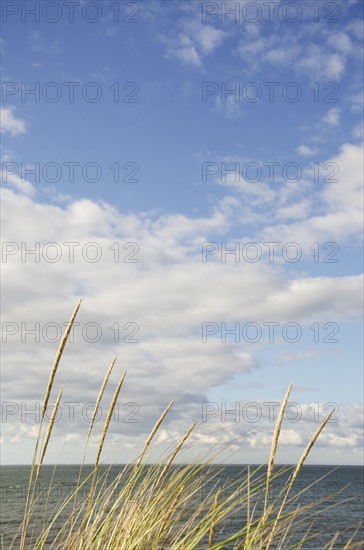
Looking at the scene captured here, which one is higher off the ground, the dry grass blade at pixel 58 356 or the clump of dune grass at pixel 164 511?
the dry grass blade at pixel 58 356

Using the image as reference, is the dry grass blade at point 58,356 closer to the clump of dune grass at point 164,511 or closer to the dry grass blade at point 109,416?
the clump of dune grass at point 164,511

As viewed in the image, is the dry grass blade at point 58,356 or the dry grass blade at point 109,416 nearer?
the dry grass blade at point 58,356

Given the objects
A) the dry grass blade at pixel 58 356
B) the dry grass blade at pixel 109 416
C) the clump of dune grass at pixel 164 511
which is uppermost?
the dry grass blade at pixel 58 356

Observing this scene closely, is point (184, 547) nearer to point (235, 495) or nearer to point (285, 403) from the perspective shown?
point (235, 495)

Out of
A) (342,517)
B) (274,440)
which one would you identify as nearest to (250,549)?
(274,440)

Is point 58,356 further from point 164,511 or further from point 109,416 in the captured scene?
point 164,511

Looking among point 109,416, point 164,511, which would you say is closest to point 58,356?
point 109,416

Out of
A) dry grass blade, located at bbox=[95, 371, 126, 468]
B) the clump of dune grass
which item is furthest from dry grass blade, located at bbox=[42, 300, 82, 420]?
dry grass blade, located at bbox=[95, 371, 126, 468]

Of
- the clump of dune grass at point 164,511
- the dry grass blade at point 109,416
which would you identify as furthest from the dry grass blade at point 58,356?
the dry grass blade at point 109,416

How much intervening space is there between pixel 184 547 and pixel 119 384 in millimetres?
1039

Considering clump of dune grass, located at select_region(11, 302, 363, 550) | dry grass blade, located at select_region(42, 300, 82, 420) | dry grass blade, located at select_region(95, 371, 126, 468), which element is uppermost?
dry grass blade, located at select_region(42, 300, 82, 420)

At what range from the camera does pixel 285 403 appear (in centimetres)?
330

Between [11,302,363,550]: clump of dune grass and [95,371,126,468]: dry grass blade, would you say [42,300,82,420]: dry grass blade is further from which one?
[95,371,126,468]: dry grass blade

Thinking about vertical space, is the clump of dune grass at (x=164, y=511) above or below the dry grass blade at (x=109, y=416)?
below
